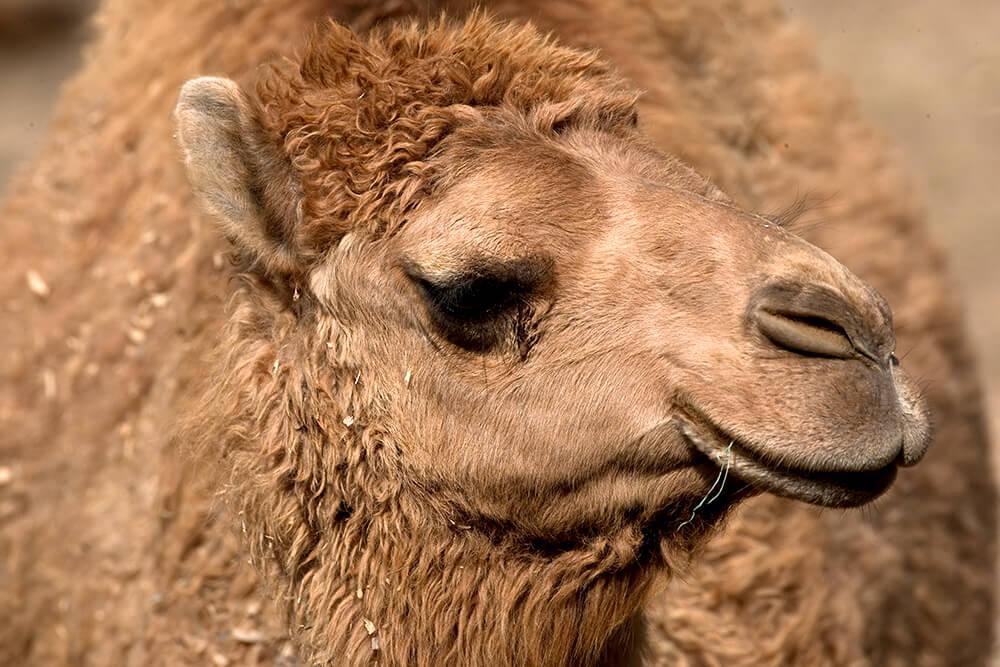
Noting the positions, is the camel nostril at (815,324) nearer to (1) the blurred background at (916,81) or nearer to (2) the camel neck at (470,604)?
(2) the camel neck at (470,604)

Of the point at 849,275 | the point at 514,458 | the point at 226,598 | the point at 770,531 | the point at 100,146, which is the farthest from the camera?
the point at 100,146

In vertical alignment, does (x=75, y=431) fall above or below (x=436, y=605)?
below

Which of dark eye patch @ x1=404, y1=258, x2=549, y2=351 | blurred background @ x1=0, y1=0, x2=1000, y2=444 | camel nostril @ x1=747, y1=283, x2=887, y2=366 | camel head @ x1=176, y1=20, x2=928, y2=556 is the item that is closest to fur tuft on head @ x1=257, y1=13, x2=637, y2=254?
camel head @ x1=176, y1=20, x2=928, y2=556

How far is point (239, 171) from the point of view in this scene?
3609mm

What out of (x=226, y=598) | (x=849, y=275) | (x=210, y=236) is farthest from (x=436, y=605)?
(x=210, y=236)

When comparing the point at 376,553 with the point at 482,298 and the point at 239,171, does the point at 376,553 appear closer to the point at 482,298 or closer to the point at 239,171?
the point at 482,298

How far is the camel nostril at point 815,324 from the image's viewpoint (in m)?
3.02

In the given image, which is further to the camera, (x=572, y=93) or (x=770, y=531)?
(x=770, y=531)

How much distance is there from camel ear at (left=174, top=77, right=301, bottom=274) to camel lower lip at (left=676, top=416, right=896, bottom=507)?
1.20 metres

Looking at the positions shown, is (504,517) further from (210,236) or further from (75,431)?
(75,431)

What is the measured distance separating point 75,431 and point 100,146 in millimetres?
1181

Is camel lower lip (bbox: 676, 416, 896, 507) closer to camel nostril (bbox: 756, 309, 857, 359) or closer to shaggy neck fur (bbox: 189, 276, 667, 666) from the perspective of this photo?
camel nostril (bbox: 756, 309, 857, 359)

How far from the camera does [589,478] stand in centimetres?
333

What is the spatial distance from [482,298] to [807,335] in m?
0.74
